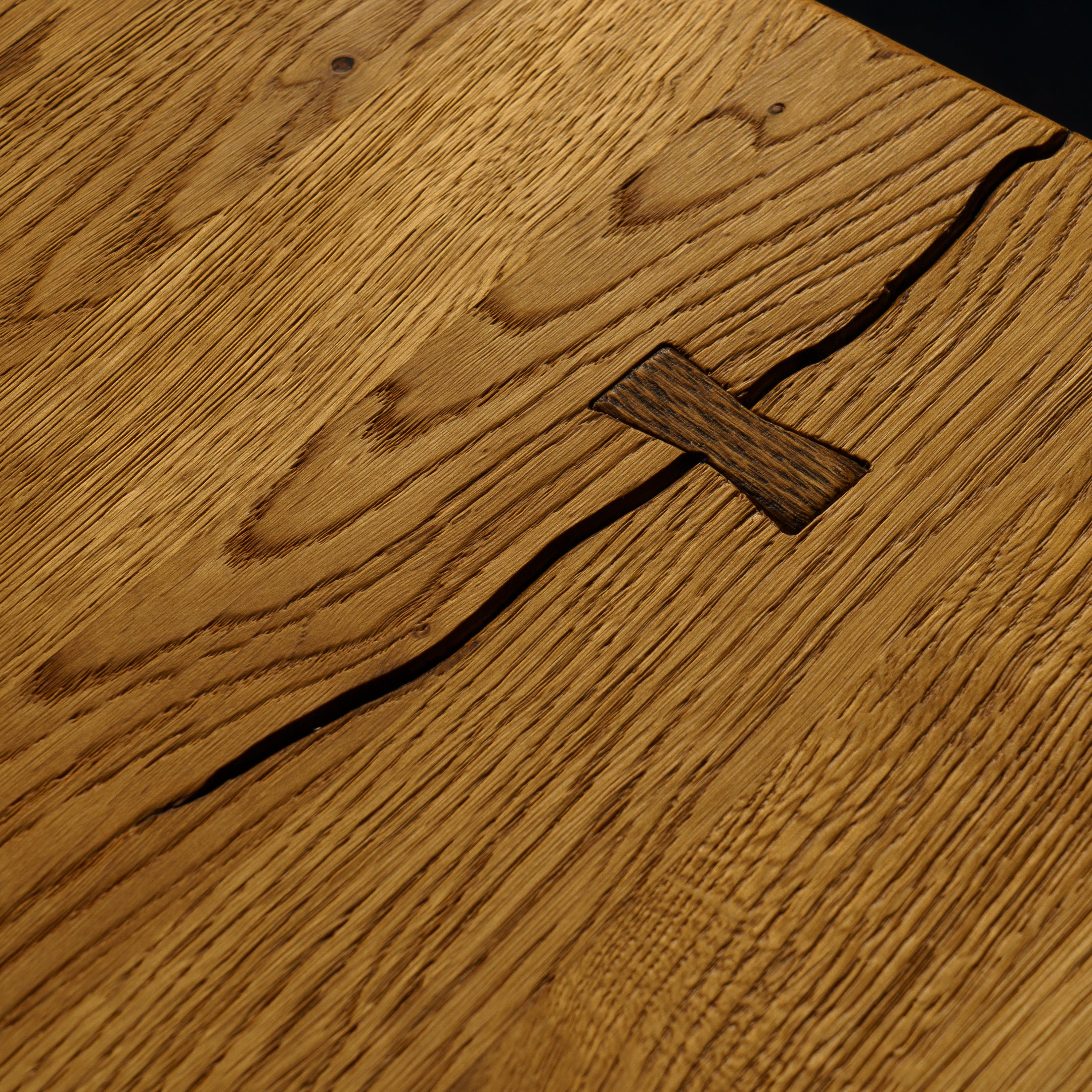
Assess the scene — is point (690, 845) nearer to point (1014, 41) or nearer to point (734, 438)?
point (734, 438)

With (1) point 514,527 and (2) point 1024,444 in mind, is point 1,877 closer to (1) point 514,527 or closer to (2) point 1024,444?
(1) point 514,527

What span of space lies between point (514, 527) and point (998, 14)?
4.28 ft

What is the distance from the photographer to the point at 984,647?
0.54m

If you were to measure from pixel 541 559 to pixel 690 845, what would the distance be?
0.51 ft

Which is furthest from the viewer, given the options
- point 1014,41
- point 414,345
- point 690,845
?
point 1014,41

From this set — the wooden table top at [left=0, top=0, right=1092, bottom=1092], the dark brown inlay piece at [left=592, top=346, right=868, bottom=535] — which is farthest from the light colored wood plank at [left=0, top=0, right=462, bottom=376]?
the dark brown inlay piece at [left=592, top=346, right=868, bottom=535]

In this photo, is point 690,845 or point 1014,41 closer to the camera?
point 690,845

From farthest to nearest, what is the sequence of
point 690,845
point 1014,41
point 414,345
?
point 1014,41
point 414,345
point 690,845

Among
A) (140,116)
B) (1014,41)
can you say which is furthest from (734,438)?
(1014,41)

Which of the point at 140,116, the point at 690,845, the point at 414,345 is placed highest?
the point at 140,116

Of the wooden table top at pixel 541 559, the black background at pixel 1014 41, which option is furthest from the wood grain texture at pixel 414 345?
the black background at pixel 1014 41

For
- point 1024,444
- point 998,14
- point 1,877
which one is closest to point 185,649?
point 1,877

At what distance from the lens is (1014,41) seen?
1500mm

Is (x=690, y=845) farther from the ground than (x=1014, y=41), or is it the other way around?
(x=690, y=845)
